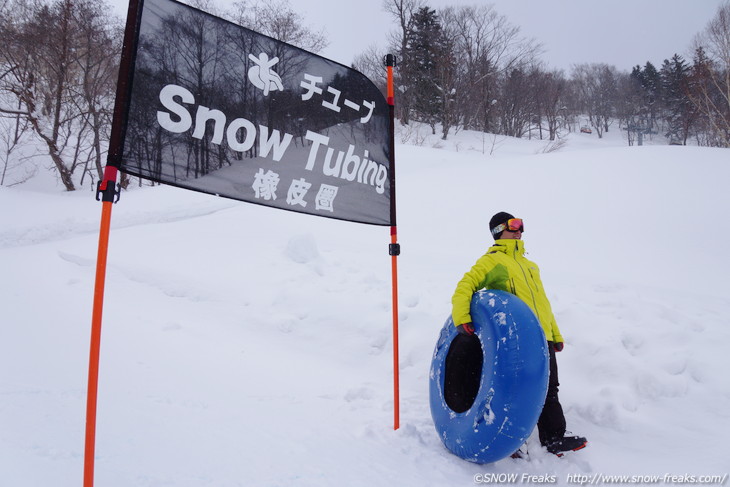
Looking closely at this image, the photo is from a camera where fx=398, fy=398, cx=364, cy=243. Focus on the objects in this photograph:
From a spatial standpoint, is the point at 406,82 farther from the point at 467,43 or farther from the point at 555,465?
the point at 555,465

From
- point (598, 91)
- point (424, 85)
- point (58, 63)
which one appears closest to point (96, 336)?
point (58, 63)

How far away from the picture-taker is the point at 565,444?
2.56m

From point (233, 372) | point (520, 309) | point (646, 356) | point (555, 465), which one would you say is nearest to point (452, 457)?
point (555, 465)

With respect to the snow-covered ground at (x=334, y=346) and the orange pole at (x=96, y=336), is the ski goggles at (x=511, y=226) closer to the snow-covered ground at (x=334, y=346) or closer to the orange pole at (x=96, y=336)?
the snow-covered ground at (x=334, y=346)

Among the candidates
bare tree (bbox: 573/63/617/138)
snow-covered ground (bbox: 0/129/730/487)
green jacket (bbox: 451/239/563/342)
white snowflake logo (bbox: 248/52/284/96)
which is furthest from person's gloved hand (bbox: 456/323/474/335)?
bare tree (bbox: 573/63/617/138)

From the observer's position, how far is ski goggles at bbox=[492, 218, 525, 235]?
2674 mm

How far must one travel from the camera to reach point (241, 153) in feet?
7.73

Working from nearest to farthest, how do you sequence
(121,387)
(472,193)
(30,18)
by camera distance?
(121,387), (472,193), (30,18)

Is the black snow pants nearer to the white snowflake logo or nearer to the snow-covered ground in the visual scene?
the snow-covered ground

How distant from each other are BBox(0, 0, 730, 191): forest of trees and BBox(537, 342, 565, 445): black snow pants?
2040 centimetres

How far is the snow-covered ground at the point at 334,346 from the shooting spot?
2.36m

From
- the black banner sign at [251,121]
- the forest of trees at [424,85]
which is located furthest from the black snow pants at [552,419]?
the forest of trees at [424,85]

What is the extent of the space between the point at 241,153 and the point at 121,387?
200 centimetres

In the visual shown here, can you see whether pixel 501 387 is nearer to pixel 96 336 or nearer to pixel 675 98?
pixel 96 336
